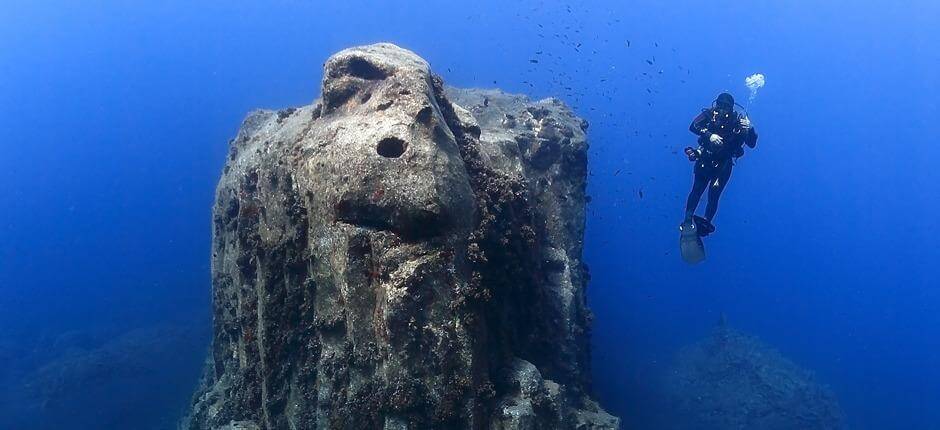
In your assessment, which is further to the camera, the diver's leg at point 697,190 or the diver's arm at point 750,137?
the diver's leg at point 697,190

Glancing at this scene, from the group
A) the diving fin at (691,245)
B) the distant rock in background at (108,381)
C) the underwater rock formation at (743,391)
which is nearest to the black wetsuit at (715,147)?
the diving fin at (691,245)

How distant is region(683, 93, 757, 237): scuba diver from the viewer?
1369 centimetres

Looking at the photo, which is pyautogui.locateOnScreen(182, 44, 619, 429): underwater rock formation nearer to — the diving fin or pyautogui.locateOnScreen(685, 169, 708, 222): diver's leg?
the diving fin

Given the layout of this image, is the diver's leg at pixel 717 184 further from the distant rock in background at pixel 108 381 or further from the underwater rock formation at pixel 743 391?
the distant rock in background at pixel 108 381

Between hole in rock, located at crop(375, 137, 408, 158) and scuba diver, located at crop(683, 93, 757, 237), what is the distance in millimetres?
8922

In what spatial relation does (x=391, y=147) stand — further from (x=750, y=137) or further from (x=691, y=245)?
(x=750, y=137)

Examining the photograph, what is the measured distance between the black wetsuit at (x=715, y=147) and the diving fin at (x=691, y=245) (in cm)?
29

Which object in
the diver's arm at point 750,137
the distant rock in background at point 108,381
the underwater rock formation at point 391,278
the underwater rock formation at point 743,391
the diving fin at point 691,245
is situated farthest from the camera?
the underwater rock formation at point 743,391

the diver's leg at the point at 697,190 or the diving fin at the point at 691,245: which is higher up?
the diver's leg at the point at 697,190

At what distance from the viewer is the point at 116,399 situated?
21703mm

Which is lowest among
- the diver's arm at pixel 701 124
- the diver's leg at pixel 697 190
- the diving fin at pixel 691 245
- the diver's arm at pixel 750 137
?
the diving fin at pixel 691 245

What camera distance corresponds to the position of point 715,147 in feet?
45.7

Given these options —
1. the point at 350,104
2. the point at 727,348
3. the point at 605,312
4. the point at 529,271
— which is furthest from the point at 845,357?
the point at 350,104

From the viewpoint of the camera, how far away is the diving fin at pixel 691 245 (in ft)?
46.5
